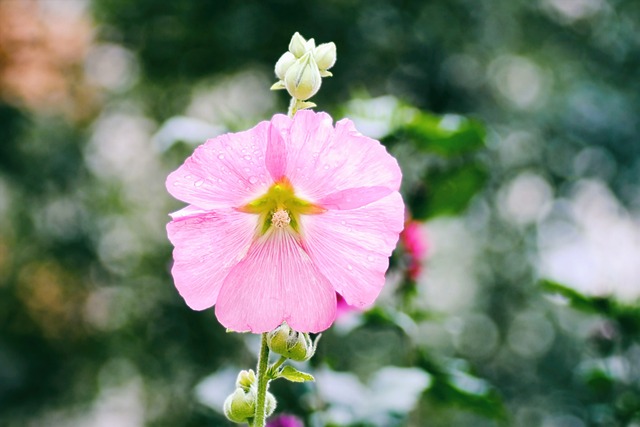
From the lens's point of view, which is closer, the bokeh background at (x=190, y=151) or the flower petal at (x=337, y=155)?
the flower petal at (x=337, y=155)

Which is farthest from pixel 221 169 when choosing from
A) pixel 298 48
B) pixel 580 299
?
pixel 580 299

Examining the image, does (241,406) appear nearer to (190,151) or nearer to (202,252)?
(202,252)

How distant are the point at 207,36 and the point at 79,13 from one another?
35.7 inches

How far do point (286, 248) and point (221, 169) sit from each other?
0.11 meters

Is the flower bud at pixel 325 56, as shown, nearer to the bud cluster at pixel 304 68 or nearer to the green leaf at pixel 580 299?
the bud cluster at pixel 304 68

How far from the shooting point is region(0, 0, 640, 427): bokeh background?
450 centimetres

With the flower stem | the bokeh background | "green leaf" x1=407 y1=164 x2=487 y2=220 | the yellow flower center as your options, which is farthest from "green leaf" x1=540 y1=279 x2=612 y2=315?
the bokeh background

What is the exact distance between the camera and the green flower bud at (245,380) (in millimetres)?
639

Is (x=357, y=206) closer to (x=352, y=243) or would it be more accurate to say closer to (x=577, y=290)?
(x=352, y=243)

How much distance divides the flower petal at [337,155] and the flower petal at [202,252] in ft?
0.28

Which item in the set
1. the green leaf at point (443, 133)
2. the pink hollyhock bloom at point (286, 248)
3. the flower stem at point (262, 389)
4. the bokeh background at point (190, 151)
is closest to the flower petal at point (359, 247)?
the pink hollyhock bloom at point (286, 248)

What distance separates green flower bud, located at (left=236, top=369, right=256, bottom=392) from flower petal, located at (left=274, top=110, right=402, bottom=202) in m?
0.18

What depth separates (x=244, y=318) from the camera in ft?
2.03

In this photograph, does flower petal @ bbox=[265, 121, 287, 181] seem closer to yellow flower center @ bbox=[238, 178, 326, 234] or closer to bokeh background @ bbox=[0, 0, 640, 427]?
yellow flower center @ bbox=[238, 178, 326, 234]
